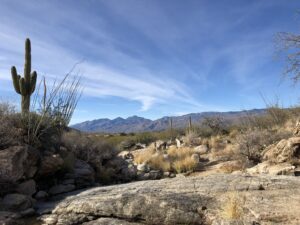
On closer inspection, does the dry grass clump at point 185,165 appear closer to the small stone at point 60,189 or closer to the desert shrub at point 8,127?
the small stone at point 60,189

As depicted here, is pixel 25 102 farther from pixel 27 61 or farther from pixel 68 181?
pixel 68 181

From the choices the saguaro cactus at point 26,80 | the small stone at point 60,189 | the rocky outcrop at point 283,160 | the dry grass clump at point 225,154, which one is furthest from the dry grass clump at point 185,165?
the saguaro cactus at point 26,80

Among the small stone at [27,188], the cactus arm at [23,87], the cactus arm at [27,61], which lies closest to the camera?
the small stone at [27,188]

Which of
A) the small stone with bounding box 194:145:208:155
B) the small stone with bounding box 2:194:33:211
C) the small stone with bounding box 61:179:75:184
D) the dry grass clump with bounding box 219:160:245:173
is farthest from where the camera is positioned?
the small stone with bounding box 194:145:208:155

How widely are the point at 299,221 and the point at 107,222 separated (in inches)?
119

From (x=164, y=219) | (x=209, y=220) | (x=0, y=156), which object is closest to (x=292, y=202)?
(x=209, y=220)

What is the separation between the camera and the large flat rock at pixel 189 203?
541 cm

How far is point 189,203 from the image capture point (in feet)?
19.6

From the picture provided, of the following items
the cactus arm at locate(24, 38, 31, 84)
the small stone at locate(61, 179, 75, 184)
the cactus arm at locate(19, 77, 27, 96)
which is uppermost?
the cactus arm at locate(24, 38, 31, 84)

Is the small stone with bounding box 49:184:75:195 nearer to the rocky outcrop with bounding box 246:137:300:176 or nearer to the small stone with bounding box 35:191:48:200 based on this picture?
the small stone with bounding box 35:191:48:200

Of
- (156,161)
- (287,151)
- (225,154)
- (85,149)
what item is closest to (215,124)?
(225,154)

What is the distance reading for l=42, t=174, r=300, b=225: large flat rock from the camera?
5.41 m

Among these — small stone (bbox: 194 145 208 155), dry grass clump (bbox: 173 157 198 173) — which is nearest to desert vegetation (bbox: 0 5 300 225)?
dry grass clump (bbox: 173 157 198 173)

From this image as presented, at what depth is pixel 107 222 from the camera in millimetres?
5871
